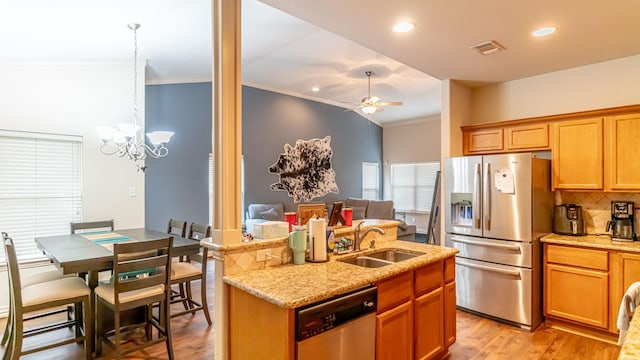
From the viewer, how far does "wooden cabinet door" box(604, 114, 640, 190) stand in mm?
3098

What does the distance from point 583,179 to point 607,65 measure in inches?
46.5

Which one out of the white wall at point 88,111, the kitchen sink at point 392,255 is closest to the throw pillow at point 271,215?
the white wall at point 88,111

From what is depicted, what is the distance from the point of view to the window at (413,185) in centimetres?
865

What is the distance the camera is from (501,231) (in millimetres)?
3477

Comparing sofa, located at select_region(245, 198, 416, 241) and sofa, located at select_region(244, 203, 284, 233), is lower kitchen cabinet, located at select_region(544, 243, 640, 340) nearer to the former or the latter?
sofa, located at select_region(245, 198, 416, 241)

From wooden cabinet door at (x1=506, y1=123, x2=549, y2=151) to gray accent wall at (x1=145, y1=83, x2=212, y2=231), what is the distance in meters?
4.63

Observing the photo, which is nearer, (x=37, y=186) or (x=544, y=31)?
(x=544, y=31)

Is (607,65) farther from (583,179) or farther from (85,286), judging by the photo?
(85,286)

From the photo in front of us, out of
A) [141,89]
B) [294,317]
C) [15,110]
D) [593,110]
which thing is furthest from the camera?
[141,89]

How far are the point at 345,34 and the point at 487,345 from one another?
295cm

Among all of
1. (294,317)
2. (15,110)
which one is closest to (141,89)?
(15,110)

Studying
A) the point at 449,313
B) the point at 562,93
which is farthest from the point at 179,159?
the point at 562,93

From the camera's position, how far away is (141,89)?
4.58 metres

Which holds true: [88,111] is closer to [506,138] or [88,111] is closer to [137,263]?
[137,263]
